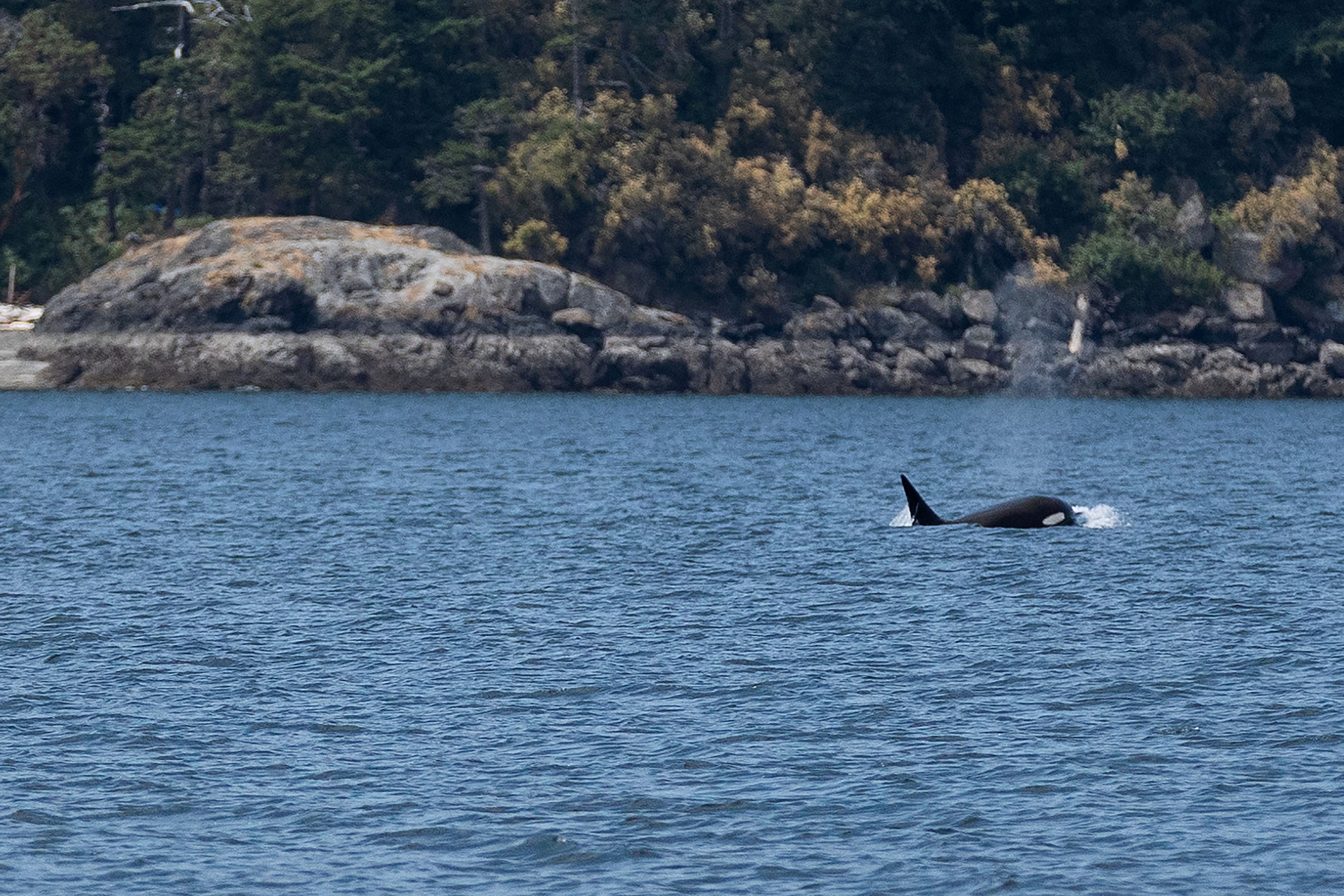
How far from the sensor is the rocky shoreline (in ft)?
322

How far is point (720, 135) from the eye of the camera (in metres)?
111

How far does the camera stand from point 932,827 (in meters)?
15.6

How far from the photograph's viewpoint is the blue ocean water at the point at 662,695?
48.9ft

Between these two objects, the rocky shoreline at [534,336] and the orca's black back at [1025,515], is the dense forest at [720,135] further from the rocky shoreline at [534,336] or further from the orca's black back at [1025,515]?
the orca's black back at [1025,515]

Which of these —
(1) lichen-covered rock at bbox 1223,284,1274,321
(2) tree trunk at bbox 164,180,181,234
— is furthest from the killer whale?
(2) tree trunk at bbox 164,180,181,234

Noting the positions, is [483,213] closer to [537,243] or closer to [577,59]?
[537,243]

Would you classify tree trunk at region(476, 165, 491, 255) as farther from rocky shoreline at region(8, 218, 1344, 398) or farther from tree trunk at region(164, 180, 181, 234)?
tree trunk at region(164, 180, 181, 234)

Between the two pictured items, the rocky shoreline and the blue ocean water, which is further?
the rocky shoreline

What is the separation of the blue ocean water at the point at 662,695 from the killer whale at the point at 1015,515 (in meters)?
0.61

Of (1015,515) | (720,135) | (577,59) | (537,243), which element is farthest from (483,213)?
(1015,515)

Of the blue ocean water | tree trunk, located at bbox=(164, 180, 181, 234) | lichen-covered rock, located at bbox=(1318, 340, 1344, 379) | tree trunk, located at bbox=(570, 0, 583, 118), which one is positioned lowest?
the blue ocean water

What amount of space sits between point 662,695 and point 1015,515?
19278mm

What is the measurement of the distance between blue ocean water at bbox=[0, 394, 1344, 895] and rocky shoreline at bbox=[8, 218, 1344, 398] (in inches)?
2015

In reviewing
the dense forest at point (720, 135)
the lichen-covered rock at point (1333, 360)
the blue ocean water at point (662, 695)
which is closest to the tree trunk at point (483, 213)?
the dense forest at point (720, 135)
